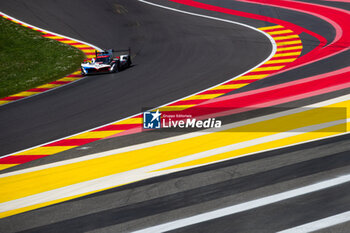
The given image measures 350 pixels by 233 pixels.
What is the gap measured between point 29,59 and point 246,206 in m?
18.4

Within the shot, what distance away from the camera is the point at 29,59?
22.9 metres

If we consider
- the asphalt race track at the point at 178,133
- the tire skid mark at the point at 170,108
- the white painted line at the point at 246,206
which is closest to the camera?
the white painted line at the point at 246,206

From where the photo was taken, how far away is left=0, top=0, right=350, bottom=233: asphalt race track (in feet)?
22.4

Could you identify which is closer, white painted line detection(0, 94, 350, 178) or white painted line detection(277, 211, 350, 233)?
white painted line detection(277, 211, 350, 233)

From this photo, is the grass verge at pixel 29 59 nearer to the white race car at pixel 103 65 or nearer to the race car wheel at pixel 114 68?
the white race car at pixel 103 65

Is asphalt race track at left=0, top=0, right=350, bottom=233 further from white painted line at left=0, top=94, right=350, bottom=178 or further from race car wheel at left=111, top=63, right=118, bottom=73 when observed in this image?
race car wheel at left=111, top=63, right=118, bottom=73

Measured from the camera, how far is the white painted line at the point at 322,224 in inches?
243

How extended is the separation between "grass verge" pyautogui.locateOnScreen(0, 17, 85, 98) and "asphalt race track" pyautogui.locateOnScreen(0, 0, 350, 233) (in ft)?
6.19

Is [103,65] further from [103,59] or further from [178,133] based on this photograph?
[178,133]

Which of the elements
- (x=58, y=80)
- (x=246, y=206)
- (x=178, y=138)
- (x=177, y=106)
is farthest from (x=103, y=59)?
(x=246, y=206)

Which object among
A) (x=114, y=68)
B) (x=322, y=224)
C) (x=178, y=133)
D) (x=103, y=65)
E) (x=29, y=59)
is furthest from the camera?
(x=29, y=59)

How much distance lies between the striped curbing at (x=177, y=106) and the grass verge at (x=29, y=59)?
4.18ft

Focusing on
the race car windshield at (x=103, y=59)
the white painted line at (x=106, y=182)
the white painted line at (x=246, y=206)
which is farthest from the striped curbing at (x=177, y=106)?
the white painted line at (x=246, y=206)

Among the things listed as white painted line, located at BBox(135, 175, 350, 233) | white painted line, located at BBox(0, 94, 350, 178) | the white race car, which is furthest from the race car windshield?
white painted line, located at BBox(135, 175, 350, 233)
